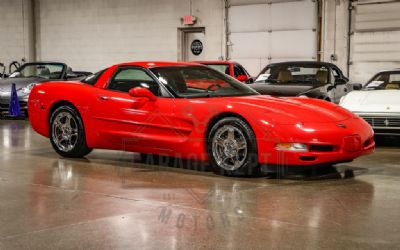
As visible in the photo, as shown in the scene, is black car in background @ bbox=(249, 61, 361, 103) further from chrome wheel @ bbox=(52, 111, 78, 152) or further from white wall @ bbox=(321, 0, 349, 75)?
white wall @ bbox=(321, 0, 349, 75)

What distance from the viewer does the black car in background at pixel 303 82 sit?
9812 millimetres

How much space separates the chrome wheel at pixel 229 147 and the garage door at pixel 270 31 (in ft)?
35.5

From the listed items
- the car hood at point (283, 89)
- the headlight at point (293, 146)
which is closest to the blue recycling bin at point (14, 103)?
the car hood at point (283, 89)

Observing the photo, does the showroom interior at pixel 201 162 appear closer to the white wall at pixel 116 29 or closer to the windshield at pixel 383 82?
the windshield at pixel 383 82

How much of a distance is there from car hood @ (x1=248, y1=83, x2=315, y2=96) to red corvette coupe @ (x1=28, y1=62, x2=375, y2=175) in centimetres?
235

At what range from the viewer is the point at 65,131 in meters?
7.78

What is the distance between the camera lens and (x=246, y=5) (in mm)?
17781

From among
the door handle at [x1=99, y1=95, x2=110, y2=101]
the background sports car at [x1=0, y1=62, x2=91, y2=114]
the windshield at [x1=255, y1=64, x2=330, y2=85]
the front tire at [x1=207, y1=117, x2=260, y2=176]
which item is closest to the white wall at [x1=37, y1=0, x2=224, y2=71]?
the background sports car at [x1=0, y1=62, x2=91, y2=114]

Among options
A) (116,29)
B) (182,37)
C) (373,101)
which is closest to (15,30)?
(116,29)

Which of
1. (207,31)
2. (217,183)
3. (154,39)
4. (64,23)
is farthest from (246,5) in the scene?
(217,183)

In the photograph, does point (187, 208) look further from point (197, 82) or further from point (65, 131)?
point (65, 131)

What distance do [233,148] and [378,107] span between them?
11.3ft

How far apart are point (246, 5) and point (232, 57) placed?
167 centimetres

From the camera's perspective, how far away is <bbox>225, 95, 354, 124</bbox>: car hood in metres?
6.04
